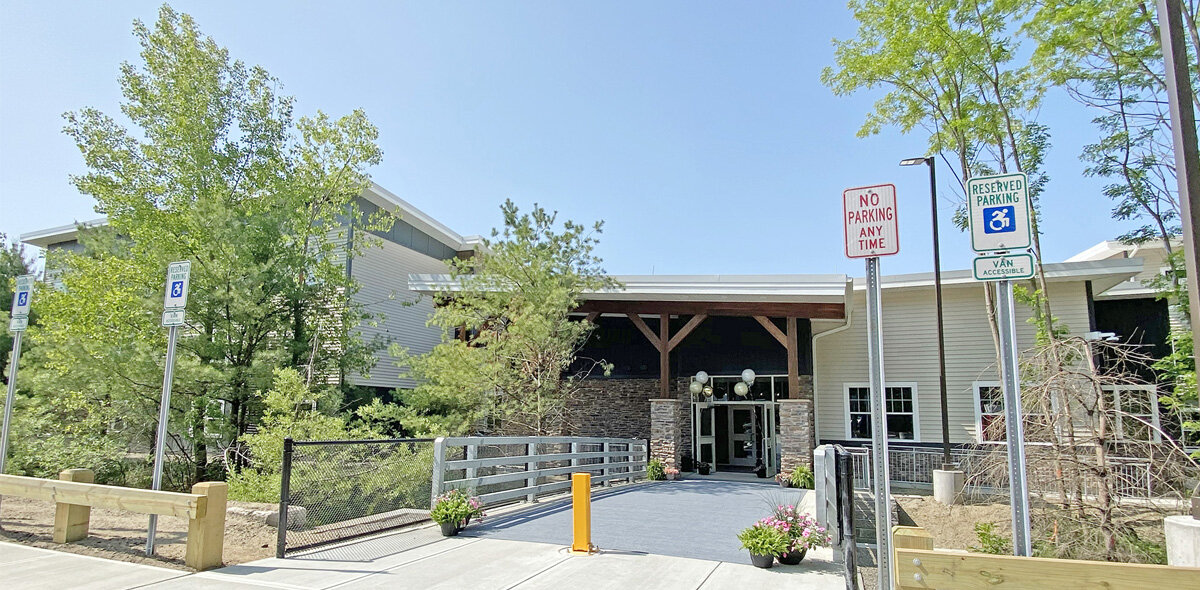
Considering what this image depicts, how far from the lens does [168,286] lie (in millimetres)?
7016

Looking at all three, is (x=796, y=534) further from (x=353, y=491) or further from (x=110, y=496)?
(x=110, y=496)

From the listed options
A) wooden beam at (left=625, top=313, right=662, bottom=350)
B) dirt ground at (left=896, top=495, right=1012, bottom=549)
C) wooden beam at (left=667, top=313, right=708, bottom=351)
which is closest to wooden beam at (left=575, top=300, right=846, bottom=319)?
wooden beam at (left=667, top=313, right=708, bottom=351)

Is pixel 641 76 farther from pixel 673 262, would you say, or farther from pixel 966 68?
pixel 673 262

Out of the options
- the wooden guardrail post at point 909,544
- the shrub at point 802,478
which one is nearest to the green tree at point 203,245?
the shrub at point 802,478

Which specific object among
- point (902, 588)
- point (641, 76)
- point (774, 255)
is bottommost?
point (902, 588)

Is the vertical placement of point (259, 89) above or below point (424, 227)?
above

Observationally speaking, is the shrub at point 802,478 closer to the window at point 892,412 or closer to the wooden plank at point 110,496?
the window at point 892,412

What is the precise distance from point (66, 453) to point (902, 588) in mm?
13879

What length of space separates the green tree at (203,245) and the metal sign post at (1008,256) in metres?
11.3

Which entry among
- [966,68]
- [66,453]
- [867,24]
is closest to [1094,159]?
[966,68]

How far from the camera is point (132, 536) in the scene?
7656 mm

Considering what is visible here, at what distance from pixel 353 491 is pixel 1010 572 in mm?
8297

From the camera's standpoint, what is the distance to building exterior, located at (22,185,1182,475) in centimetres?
1554

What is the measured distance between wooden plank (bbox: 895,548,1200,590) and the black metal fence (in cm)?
621
